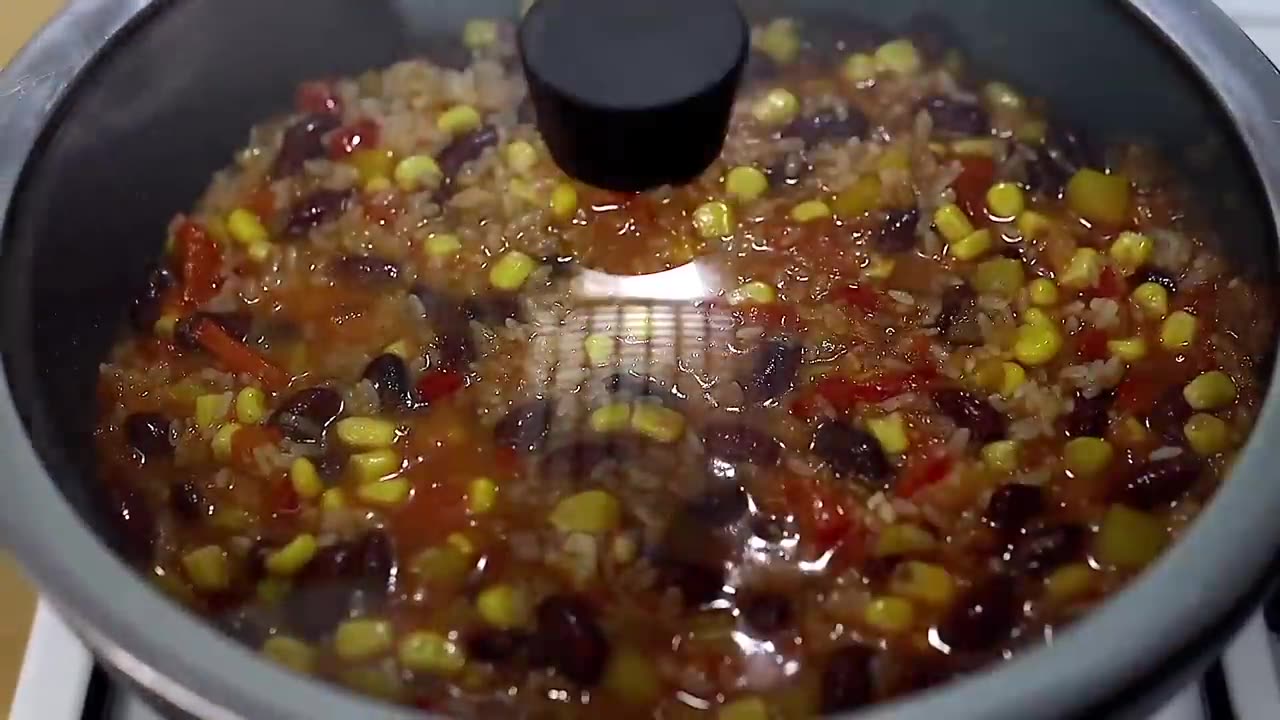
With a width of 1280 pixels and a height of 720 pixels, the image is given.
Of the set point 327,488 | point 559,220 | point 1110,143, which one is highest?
point 1110,143

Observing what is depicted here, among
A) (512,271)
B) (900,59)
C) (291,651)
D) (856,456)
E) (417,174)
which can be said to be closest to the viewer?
(291,651)

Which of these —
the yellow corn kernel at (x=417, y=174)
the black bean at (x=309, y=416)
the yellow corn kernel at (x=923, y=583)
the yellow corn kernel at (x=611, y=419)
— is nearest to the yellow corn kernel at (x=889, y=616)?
the yellow corn kernel at (x=923, y=583)

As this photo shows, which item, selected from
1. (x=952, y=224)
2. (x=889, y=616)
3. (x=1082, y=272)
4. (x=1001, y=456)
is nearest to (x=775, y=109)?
(x=952, y=224)

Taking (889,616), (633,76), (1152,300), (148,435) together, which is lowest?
(148,435)

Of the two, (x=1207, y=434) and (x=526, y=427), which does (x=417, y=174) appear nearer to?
(x=526, y=427)

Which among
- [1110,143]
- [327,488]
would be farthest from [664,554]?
[1110,143]

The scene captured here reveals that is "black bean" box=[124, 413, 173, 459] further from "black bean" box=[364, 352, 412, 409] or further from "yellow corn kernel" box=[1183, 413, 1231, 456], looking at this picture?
"yellow corn kernel" box=[1183, 413, 1231, 456]

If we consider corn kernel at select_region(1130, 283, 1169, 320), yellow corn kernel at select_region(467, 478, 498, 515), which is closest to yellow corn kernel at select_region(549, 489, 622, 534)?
yellow corn kernel at select_region(467, 478, 498, 515)

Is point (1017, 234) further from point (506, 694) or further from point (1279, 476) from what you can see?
point (506, 694)
